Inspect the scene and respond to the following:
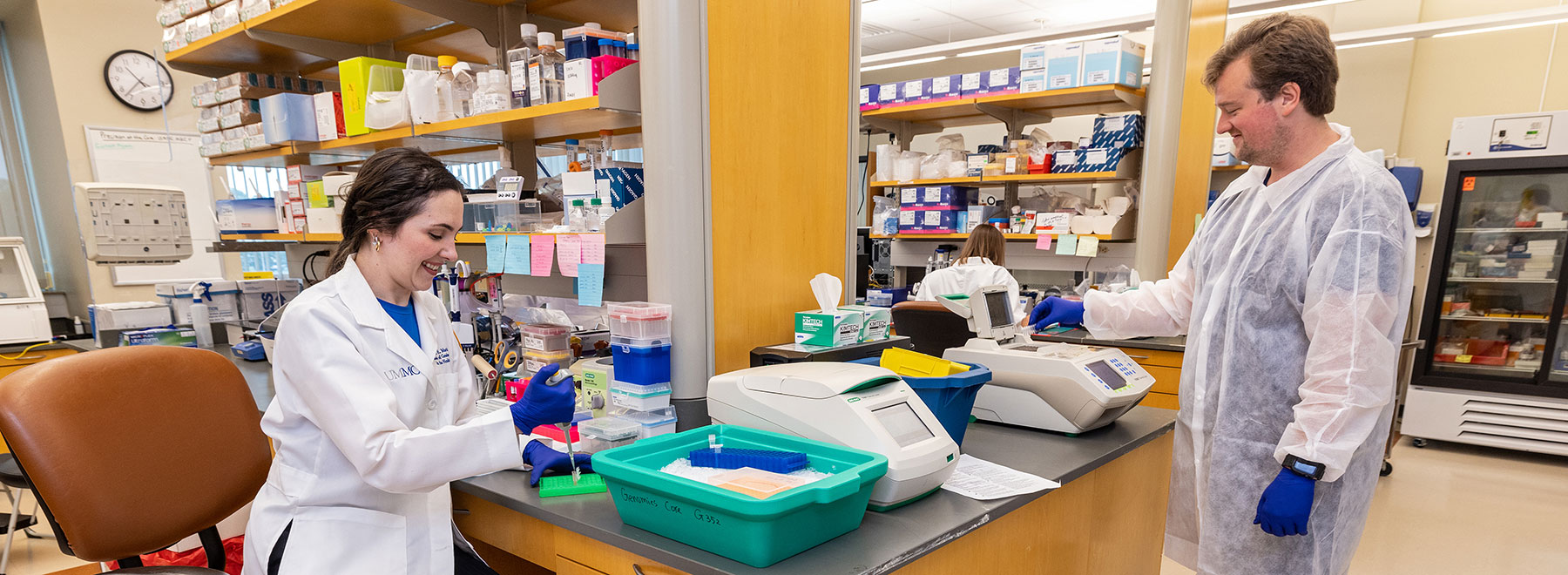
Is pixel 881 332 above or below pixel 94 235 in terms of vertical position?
below

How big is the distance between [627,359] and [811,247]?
26.1 inches

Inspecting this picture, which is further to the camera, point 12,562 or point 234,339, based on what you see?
point 234,339

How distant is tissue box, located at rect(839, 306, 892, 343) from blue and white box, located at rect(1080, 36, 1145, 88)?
2.39m

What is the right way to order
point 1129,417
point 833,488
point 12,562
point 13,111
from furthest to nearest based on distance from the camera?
point 13,111, point 12,562, point 1129,417, point 833,488

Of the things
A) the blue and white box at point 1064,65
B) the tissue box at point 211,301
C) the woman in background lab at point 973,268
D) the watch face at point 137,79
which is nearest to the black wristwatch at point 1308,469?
the woman in background lab at point 973,268

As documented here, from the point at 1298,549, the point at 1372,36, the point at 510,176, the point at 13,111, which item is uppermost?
the point at 1372,36

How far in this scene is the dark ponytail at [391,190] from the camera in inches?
57.3

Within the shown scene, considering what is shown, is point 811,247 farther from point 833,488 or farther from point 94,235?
point 94,235

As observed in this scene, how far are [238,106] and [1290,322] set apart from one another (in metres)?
4.07

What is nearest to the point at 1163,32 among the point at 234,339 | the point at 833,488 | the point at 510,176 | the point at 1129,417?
the point at 1129,417

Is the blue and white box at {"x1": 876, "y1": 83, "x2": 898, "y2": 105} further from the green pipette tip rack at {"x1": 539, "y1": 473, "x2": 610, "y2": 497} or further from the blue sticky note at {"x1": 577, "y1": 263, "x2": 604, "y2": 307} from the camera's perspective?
the green pipette tip rack at {"x1": 539, "y1": 473, "x2": 610, "y2": 497}

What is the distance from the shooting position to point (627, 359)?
181 cm

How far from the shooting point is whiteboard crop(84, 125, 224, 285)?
204 inches

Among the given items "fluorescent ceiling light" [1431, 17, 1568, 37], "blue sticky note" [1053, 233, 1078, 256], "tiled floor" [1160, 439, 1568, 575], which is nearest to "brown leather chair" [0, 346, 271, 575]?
"tiled floor" [1160, 439, 1568, 575]
